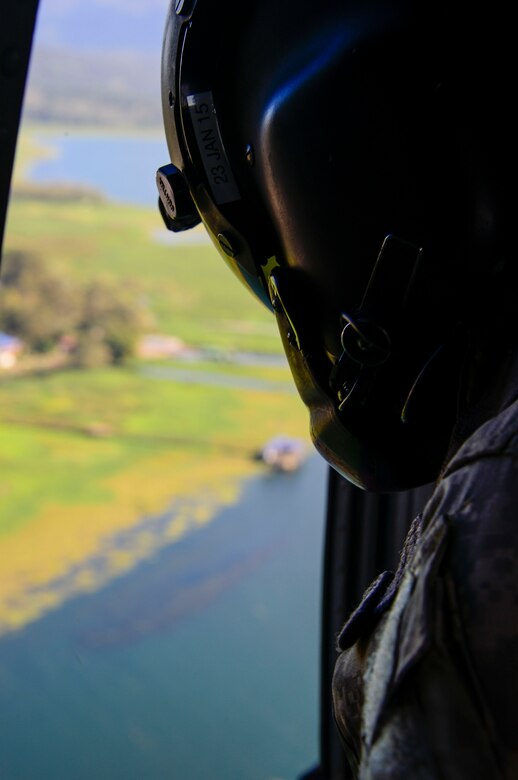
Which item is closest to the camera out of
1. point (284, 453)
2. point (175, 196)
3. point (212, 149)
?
point (212, 149)

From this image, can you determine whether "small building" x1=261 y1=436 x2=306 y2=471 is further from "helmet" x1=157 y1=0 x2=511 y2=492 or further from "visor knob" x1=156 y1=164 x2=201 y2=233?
"helmet" x1=157 y1=0 x2=511 y2=492

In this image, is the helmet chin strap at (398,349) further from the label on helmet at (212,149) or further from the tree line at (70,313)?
the tree line at (70,313)

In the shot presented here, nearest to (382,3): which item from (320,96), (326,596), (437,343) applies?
(320,96)

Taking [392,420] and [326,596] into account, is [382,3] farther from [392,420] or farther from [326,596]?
[326,596]

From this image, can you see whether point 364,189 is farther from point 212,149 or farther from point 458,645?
point 458,645

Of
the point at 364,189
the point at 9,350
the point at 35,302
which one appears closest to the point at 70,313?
the point at 35,302

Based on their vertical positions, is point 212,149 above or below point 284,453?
above

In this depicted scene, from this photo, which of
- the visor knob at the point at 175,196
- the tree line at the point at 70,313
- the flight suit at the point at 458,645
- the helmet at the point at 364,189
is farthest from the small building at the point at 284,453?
the flight suit at the point at 458,645
